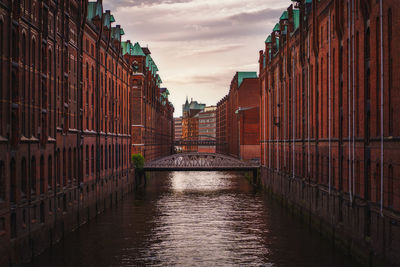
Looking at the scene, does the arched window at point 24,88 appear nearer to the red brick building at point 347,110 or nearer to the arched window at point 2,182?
the arched window at point 2,182

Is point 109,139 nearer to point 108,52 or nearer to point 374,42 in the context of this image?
point 108,52

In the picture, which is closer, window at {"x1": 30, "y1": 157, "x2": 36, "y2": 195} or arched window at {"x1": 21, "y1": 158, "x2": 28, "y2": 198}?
arched window at {"x1": 21, "y1": 158, "x2": 28, "y2": 198}

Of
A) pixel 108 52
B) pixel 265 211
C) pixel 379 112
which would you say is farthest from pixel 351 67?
pixel 108 52

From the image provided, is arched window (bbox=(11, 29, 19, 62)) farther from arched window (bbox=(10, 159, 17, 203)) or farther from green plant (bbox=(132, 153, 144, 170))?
green plant (bbox=(132, 153, 144, 170))

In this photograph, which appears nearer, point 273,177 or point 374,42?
point 374,42

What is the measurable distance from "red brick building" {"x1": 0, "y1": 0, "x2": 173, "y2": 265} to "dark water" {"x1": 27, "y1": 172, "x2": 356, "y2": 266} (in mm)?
2054

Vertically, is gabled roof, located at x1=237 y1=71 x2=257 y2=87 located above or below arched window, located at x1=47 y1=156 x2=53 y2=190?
above

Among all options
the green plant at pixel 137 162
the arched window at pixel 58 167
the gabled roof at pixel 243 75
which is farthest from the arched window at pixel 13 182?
the gabled roof at pixel 243 75

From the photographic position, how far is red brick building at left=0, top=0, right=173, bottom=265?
76.9 feet

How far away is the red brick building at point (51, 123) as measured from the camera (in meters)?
23.4

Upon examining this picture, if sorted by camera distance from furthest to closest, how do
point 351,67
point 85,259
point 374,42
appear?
1. point 351,67
2. point 85,259
3. point 374,42

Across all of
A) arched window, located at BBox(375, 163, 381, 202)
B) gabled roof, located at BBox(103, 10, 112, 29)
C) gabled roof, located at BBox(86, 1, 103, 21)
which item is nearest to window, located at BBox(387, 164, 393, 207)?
arched window, located at BBox(375, 163, 381, 202)

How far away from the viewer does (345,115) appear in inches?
1253

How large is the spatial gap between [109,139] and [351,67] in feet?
98.8
